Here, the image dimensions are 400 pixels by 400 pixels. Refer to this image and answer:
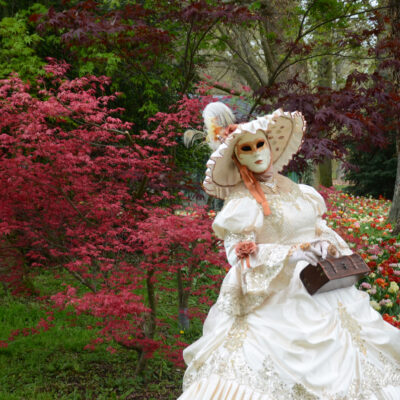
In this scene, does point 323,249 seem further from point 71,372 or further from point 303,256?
point 71,372

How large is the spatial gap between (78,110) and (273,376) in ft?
8.01

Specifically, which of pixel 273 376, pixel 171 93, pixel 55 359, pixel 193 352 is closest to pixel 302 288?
pixel 273 376

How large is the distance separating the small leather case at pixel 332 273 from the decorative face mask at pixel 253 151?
605 mm

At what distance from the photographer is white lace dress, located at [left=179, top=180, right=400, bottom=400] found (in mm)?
1814

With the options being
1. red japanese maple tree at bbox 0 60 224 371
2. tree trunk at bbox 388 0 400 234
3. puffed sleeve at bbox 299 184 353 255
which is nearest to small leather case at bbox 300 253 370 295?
puffed sleeve at bbox 299 184 353 255

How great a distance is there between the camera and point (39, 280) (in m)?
6.14

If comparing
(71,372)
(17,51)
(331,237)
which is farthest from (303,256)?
(17,51)

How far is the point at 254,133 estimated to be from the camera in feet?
7.08

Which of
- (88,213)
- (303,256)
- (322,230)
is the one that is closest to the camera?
(303,256)

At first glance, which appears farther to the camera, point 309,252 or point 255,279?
point 255,279

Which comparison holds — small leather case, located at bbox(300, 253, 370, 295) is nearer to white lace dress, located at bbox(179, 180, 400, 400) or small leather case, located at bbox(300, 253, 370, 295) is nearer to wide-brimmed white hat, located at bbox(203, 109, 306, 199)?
white lace dress, located at bbox(179, 180, 400, 400)

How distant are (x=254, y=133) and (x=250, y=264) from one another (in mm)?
655

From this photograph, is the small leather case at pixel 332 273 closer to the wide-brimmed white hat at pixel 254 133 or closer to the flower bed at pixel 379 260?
the wide-brimmed white hat at pixel 254 133

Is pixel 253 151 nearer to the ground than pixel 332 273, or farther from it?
farther from it
